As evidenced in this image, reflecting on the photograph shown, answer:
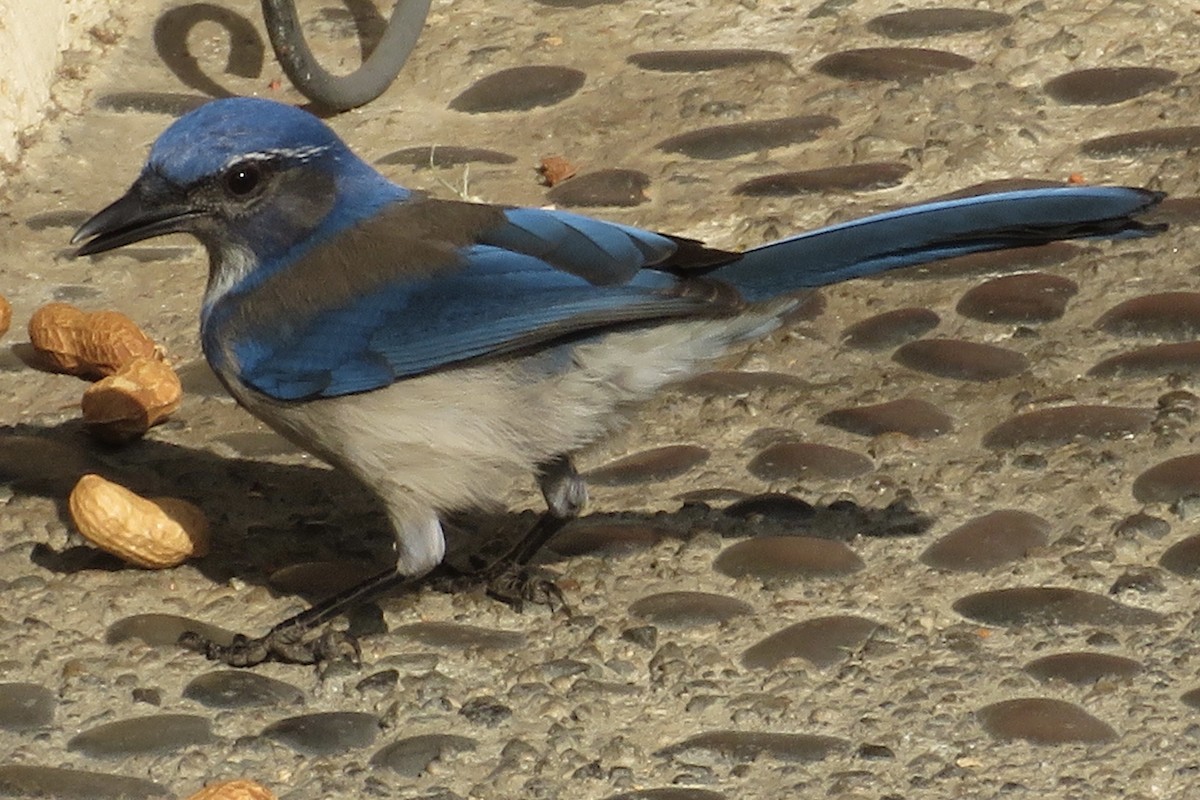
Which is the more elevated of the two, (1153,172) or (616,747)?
(1153,172)

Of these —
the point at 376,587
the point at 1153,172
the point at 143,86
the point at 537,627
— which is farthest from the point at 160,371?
the point at 1153,172

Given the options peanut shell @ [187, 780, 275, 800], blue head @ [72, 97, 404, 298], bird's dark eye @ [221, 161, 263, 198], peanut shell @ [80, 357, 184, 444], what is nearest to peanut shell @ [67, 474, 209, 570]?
peanut shell @ [80, 357, 184, 444]

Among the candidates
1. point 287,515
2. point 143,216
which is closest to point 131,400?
point 287,515

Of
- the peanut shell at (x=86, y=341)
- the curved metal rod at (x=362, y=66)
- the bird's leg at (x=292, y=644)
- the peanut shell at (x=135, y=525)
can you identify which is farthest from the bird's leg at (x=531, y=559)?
the curved metal rod at (x=362, y=66)

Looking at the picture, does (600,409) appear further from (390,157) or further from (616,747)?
(390,157)

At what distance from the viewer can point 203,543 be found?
162 inches

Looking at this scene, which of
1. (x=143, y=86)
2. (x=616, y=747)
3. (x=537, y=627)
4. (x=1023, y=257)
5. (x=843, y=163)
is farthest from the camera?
(x=143, y=86)

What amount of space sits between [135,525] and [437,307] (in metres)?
0.75

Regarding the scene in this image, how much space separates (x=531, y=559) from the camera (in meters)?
4.11

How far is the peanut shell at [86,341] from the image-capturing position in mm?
4574

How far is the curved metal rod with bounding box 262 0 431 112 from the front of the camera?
5.40m

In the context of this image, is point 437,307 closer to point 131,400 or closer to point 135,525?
point 135,525

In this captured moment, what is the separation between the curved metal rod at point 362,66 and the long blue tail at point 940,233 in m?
1.97

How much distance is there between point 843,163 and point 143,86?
206 centimetres
